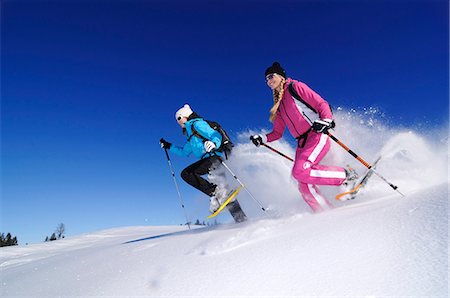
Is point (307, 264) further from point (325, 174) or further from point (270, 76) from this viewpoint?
point (270, 76)

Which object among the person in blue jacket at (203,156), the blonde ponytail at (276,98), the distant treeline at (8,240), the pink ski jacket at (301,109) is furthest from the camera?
the distant treeline at (8,240)

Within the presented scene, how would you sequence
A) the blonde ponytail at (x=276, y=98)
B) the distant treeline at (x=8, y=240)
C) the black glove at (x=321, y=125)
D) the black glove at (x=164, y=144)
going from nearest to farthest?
the black glove at (x=321, y=125), the blonde ponytail at (x=276, y=98), the black glove at (x=164, y=144), the distant treeline at (x=8, y=240)

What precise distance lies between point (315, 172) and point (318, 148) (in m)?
0.44

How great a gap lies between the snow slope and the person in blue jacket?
7.70 feet

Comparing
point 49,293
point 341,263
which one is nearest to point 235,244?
point 341,263

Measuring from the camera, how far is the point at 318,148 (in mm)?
4848

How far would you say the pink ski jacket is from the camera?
488 cm

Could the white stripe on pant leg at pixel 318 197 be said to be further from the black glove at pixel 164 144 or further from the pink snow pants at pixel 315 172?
the black glove at pixel 164 144

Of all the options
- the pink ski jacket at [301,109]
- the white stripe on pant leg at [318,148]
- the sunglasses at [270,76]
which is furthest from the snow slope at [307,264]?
the sunglasses at [270,76]

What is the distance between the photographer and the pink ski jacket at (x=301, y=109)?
4.88 metres

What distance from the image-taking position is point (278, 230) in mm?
3428

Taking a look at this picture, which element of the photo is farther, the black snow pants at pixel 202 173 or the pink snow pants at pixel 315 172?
the black snow pants at pixel 202 173

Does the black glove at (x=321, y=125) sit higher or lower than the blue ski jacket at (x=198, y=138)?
lower

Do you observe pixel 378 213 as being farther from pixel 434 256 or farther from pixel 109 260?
pixel 109 260
